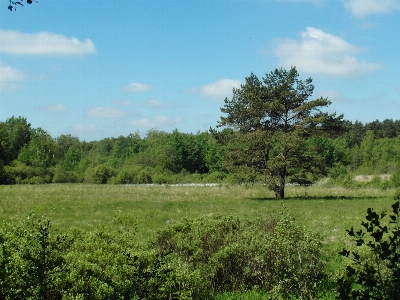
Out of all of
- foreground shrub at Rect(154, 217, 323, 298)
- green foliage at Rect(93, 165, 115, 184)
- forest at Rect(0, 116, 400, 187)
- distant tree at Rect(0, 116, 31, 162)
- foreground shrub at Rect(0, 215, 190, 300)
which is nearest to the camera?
foreground shrub at Rect(0, 215, 190, 300)

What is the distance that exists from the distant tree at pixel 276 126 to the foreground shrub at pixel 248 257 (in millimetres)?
22425

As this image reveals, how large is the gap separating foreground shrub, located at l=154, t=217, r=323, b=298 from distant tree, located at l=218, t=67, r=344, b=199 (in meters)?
22.4

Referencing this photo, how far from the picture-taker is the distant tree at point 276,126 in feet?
105

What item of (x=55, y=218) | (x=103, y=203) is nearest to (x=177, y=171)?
(x=103, y=203)

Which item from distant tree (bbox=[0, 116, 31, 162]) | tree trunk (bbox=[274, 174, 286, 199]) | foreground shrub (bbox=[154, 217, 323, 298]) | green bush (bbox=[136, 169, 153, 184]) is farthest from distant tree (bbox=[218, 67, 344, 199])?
distant tree (bbox=[0, 116, 31, 162])

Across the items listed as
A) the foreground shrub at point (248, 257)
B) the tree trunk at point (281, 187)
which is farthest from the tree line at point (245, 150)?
the foreground shrub at point (248, 257)

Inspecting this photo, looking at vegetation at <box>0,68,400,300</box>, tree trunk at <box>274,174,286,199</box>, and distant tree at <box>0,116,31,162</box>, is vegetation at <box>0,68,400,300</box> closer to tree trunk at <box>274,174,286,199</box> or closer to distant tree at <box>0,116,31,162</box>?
tree trunk at <box>274,174,286,199</box>

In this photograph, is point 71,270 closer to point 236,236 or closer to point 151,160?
point 236,236

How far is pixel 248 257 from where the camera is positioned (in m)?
8.66

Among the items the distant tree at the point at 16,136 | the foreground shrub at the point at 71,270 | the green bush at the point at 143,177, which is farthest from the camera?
the distant tree at the point at 16,136

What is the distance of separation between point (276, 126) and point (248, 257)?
2596 cm

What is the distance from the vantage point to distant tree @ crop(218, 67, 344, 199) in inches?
1257

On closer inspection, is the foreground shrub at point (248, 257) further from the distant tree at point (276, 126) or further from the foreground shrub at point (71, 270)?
the distant tree at point (276, 126)

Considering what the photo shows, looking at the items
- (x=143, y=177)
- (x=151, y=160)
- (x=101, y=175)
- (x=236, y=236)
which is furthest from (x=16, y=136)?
(x=236, y=236)
